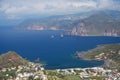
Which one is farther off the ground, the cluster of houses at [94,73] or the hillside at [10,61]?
the hillside at [10,61]

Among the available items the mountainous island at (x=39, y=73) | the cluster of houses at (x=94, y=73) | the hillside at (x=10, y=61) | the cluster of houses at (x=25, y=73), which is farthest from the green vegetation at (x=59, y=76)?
the hillside at (x=10, y=61)

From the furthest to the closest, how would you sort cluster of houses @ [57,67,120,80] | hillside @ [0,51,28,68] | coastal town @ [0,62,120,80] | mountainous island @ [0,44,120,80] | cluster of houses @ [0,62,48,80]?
1. hillside @ [0,51,28,68]
2. cluster of houses @ [57,67,120,80]
3. mountainous island @ [0,44,120,80]
4. coastal town @ [0,62,120,80]
5. cluster of houses @ [0,62,48,80]

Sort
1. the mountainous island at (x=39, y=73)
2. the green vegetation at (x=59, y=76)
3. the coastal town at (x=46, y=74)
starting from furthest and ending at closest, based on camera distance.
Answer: the mountainous island at (x=39, y=73), the coastal town at (x=46, y=74), the green vegetation at (x=59, y=76)

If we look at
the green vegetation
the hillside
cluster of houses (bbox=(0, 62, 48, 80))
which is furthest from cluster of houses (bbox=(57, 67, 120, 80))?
the hillside

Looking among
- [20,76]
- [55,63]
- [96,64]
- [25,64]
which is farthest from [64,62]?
[20,76]

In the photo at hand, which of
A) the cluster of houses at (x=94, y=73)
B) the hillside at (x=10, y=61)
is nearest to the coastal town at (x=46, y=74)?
the cluster of houses at (x=94, y=73)

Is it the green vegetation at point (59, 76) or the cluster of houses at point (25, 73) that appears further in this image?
the cluster of houses at point (25, 73)

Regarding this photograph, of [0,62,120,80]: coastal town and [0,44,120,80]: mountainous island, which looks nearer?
[0,62,120,80]: coastal town

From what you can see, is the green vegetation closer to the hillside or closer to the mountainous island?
the mountainous island

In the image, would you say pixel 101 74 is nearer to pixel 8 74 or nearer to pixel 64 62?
pixel 8 74

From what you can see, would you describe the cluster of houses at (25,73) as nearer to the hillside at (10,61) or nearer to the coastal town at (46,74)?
the coastal town at (46,74)

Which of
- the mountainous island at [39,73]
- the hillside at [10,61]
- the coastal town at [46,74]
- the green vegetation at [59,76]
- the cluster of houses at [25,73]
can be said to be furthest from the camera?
the hillside at [10,61]
